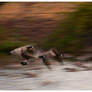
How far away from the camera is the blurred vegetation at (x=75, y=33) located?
10.0ft

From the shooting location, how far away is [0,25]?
331cm

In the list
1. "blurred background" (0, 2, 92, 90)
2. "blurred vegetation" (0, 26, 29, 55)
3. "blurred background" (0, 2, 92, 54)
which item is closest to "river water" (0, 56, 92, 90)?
"blurred background" (0, 2, 92, 90)

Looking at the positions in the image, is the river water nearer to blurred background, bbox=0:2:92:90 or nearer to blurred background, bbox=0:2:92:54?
blurred background, bbox=0:2:92:90

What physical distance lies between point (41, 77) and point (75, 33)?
58cm

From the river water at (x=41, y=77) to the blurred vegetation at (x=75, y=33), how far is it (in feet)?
0.65

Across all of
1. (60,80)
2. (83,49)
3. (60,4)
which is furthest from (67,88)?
(60,4)

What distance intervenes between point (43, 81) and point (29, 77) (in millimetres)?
124

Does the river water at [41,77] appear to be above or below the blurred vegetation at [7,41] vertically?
below

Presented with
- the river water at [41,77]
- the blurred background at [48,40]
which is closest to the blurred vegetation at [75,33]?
the blurred background at [48,40]

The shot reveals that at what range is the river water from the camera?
2.58m

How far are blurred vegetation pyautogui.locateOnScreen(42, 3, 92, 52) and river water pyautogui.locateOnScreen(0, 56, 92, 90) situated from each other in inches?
7.8

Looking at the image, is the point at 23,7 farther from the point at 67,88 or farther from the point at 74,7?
the point at 67,88

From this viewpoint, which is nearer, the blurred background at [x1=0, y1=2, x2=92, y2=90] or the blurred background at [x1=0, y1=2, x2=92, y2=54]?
the blurred background at [x1=0, y1=2, x2=92, y2=90]

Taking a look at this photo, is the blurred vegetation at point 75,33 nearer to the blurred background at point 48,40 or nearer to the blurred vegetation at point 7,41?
the blurred background at point 48,40
